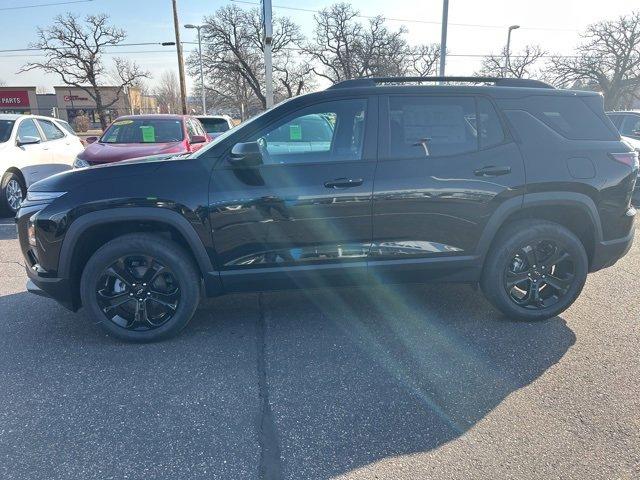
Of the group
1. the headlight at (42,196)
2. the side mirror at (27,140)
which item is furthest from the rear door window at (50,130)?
the headlight at (42,196)

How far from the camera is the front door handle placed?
11.3ft

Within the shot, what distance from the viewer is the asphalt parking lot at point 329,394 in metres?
2.26

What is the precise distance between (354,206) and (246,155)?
2.84ft

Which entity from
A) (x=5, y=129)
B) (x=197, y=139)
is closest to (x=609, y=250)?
(x=197, y=139)

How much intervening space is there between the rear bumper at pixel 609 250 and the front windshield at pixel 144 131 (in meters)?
7.36

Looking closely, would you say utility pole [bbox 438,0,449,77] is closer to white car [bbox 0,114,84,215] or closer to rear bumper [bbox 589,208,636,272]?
white car [bbox 0,114,84,215]

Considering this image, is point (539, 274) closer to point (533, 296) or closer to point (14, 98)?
point (533, 296)

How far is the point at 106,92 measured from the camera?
49.9 m

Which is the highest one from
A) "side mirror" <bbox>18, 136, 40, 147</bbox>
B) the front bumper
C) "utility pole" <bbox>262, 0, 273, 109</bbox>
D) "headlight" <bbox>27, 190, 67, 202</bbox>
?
"utility pole" <bbox>262, 0, 273, 109</bbox>

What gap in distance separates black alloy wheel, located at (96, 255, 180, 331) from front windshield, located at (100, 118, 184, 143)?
585cm

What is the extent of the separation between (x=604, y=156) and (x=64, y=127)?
1044 cm

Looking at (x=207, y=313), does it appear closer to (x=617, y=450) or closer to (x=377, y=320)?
(x=377, y=320)

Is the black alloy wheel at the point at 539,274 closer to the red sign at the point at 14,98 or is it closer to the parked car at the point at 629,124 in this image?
the parked car at the point at 629,124

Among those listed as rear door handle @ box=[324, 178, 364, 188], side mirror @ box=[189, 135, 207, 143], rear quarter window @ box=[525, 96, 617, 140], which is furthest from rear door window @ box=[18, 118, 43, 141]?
rear quarter window @ box=[525, 96, 617, 140]
